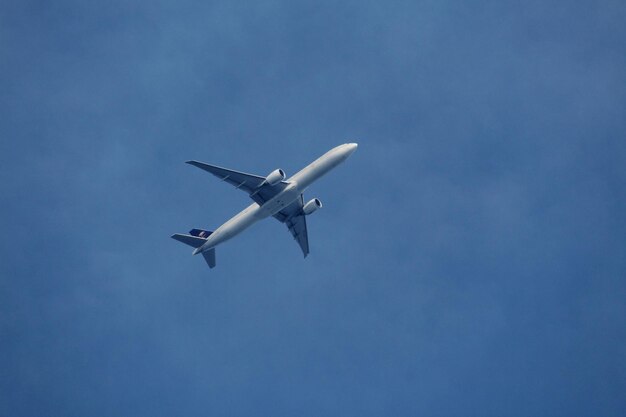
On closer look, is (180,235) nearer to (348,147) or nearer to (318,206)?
(318,206)

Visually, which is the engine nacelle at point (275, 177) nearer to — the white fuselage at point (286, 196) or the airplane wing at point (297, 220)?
the white fuselage at point (286, 196)

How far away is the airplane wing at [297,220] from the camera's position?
68.4m

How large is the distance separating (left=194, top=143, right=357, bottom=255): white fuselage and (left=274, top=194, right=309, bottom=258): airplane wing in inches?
255

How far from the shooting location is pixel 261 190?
60.9m

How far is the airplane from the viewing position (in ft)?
197

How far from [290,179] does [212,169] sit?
746cm

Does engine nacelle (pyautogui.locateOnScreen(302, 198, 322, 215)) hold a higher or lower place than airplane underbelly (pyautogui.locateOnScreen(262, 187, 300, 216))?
higher

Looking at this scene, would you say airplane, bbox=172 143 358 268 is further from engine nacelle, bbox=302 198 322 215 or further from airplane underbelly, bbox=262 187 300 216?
engine nacelle, bbox=302 198 322 215

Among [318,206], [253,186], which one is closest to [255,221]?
[253,186]

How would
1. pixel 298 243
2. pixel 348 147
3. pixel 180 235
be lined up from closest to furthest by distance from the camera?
pixel 348 147
pixel 180 235
pixel 298 243

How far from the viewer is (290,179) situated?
202ft

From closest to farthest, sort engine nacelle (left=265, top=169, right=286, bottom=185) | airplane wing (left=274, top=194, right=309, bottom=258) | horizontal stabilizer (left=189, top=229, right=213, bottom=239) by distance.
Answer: engine nacelle (left=265, top=169, right=286, bottom=185), horizontal stabilizer (left=189, top=229, right=213, bottom=239), airplane wing (left=274, top=194, right=309, bottom=258)

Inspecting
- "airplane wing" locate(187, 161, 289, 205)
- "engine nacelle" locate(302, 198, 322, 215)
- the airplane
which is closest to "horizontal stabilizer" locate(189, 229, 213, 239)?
the airplane

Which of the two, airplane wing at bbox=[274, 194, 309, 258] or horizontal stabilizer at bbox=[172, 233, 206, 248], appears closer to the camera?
horizontal stabilizer at bbox=[172, 233, 206, 248]
